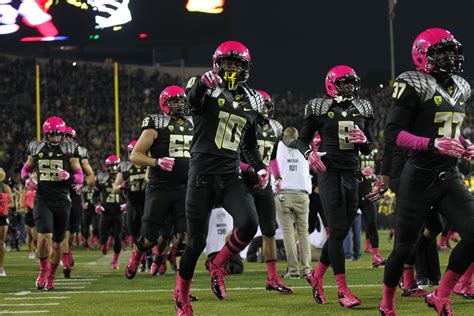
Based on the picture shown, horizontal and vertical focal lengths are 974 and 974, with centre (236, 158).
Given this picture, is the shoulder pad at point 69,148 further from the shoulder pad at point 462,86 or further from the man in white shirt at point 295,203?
the shoulder pad at point 462,86

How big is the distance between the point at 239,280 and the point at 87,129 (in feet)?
95.9

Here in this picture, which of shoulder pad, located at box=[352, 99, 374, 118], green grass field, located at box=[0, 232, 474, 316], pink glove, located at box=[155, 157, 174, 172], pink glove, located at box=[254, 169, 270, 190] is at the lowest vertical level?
green grass field, located at box=[0, 232, 474, 316]

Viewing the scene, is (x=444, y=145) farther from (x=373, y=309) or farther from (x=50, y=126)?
(x=50, y=126)

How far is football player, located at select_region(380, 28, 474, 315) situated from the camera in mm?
6371

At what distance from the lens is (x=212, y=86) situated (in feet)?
21.7

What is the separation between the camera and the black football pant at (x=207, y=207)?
7047 mm

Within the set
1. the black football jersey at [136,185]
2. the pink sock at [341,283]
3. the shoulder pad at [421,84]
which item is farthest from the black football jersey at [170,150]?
the shoulder pad at [421,84]

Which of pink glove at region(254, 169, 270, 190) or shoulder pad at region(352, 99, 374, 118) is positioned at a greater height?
shoulder pad at region(352, 99, 374, 118)

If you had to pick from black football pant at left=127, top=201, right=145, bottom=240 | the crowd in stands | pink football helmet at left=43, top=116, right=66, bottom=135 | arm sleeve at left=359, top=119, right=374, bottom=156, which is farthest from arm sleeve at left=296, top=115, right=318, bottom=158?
the crowd in stands

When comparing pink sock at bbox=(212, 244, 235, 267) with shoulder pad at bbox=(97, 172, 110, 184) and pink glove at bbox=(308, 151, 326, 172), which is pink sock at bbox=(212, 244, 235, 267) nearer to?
pink glove at bbox=(308, 151, 326, 172)

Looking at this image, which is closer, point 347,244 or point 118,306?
point 118,306

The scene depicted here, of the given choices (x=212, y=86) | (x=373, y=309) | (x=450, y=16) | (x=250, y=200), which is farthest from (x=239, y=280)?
(x=450, y=16)

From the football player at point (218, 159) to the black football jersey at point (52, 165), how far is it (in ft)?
14.2

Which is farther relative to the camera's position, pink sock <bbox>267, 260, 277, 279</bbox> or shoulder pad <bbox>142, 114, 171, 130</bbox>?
shoulder pad <bbox>142, 114, 171, 130</bbox>
